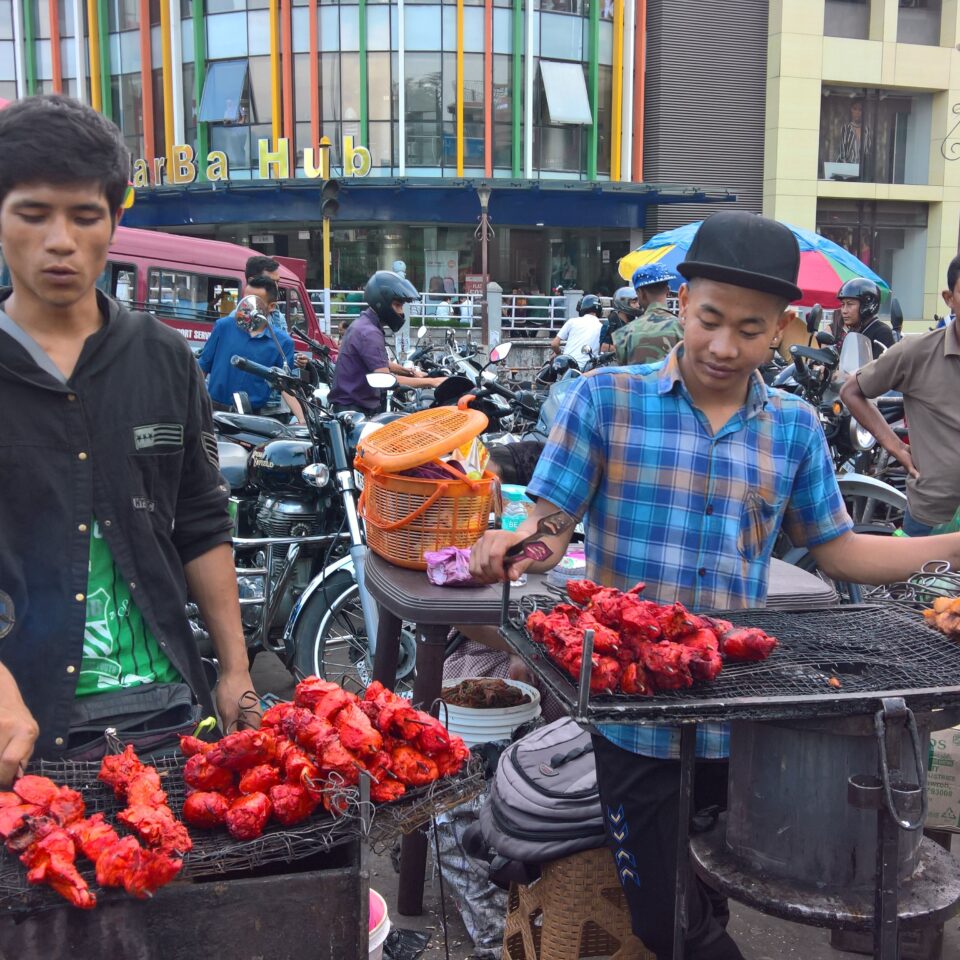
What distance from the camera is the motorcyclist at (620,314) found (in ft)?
41.2

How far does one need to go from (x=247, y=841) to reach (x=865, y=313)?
7.54m

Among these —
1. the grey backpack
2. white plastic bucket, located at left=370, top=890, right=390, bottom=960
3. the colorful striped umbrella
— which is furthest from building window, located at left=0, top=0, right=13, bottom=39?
white plastic bucket, located at left=370, top=890, right=390, bottom=960

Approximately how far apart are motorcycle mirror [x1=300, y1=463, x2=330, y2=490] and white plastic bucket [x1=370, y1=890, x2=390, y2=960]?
2668 millimetres

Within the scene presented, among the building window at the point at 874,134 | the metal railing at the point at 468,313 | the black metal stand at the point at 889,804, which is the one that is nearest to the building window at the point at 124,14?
the metal railing at the point at 468,313

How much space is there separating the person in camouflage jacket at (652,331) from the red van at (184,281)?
8.64 metres

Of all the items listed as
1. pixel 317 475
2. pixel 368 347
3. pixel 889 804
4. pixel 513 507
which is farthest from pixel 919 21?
pixel 889 804

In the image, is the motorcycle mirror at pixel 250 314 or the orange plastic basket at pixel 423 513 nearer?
the orange plastic basket at pixel 423 513

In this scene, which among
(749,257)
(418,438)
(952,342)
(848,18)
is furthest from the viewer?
(848,18)

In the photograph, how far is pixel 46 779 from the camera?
5.82 feet

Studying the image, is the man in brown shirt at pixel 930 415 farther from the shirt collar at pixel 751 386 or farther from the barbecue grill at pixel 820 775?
the barbecue grill at pixel 820 775

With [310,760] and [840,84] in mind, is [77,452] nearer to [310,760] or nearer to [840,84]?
[310,760]

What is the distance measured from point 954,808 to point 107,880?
267 centimetres

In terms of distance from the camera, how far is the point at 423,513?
3.62 m

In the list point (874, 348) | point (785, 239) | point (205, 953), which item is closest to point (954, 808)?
point (785, 239)
